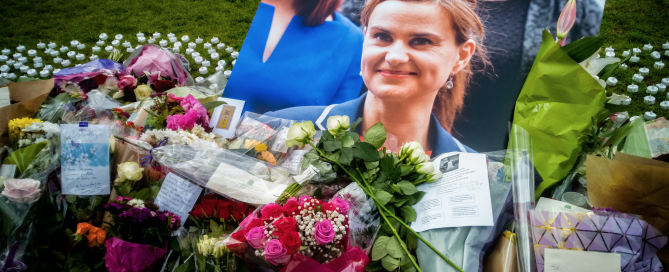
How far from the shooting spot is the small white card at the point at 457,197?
1079 millimetres

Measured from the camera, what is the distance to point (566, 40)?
63.1 inches

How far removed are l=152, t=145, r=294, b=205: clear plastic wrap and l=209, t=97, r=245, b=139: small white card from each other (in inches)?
18.8

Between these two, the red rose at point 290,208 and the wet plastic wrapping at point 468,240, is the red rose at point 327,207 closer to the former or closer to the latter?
the red rose at point 290,208

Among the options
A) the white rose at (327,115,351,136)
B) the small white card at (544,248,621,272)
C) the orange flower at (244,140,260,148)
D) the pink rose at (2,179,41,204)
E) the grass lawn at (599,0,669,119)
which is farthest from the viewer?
the grass lawn at (599,0,669,119)

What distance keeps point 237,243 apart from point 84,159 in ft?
2.35

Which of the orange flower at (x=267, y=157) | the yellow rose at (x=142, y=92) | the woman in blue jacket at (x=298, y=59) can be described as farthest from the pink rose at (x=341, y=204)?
the yellow rose at (x=142, y=92)

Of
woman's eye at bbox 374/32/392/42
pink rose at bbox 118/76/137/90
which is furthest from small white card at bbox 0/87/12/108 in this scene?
woman's eye at bbox 374/32/392/42

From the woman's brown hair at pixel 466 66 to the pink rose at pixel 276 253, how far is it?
3.29 ft

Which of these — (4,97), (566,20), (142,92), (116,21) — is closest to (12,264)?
(4,97)

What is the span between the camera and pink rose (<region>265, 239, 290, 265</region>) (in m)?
0.98

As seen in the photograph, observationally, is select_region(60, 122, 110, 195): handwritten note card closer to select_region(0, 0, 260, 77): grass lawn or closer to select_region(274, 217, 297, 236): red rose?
select_region(274, 217, 297, 236): red rose

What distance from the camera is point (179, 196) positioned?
53.1 inches

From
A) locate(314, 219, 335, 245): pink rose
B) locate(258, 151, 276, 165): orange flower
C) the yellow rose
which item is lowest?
locate(314, 219, 335, 245): pink rose

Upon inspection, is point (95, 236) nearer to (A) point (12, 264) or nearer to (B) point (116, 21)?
(A) point (12, 264)
